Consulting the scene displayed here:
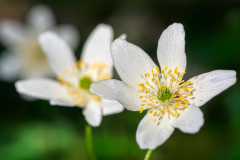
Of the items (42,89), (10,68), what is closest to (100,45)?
(42,89)

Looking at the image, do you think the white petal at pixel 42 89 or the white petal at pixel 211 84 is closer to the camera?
the white petal at pixel 211 84

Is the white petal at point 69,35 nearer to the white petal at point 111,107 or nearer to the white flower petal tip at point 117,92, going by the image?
the white petal at point 111,107

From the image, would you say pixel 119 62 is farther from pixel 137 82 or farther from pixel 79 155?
pixel 79 155

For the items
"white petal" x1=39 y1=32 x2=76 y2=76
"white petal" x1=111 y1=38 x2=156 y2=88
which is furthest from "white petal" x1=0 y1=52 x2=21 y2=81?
"white petal" x1=111 y1=38 x2=156 y2=88

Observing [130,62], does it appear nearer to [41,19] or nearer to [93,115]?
[93,115]

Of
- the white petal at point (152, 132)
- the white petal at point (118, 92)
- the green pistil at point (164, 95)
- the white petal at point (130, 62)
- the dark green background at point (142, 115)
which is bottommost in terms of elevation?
the dark green background at point (142, 115)

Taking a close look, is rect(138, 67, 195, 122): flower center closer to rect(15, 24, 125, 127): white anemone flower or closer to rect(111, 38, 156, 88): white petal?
rect(111, 38, 156, 88): white petal

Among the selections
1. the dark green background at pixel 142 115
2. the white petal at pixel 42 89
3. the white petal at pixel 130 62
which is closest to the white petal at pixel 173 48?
the white petal at pixel 130 62
